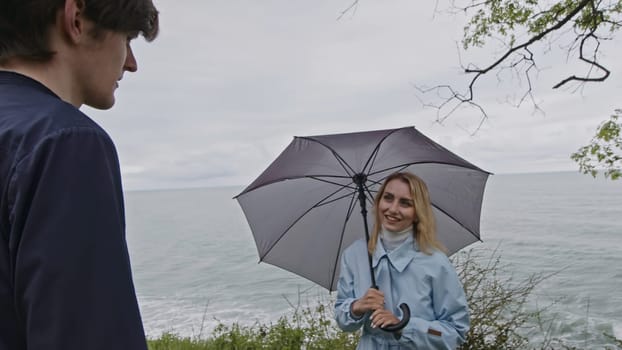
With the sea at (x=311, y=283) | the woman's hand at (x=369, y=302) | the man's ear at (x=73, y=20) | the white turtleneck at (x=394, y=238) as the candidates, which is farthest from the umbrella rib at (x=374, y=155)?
the sea at (x=311, y=283)

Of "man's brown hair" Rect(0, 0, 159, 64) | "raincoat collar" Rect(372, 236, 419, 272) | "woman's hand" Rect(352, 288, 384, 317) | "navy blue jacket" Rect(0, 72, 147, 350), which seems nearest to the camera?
"navy blue jacket" Rect(0, 72, 147, 350)

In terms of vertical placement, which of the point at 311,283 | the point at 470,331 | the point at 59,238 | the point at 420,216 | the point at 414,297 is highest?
the point at 59,238

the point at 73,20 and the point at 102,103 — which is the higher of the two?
the point at 73,20

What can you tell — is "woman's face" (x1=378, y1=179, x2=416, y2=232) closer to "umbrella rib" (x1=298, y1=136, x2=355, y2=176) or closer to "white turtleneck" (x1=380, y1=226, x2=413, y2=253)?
"white turtleneck" (x1=380, y1=226, x2=413, y2=253)

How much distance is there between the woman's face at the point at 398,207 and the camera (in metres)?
3.06

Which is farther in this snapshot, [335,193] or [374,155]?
[335,193]

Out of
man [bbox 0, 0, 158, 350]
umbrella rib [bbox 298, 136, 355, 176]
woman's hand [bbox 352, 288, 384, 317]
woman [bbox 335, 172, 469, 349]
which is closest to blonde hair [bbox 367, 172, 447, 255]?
woman [bbox 335, 172, 469, 349]

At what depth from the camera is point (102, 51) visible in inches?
32.6

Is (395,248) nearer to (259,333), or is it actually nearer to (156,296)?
(259,333)

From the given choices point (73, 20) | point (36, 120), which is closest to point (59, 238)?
point (36, 120)

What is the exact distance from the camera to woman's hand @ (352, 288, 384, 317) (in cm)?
276

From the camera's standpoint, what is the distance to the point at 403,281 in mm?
2895

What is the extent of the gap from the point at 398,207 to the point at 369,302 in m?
0.69

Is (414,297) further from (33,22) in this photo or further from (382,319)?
(33,22)
